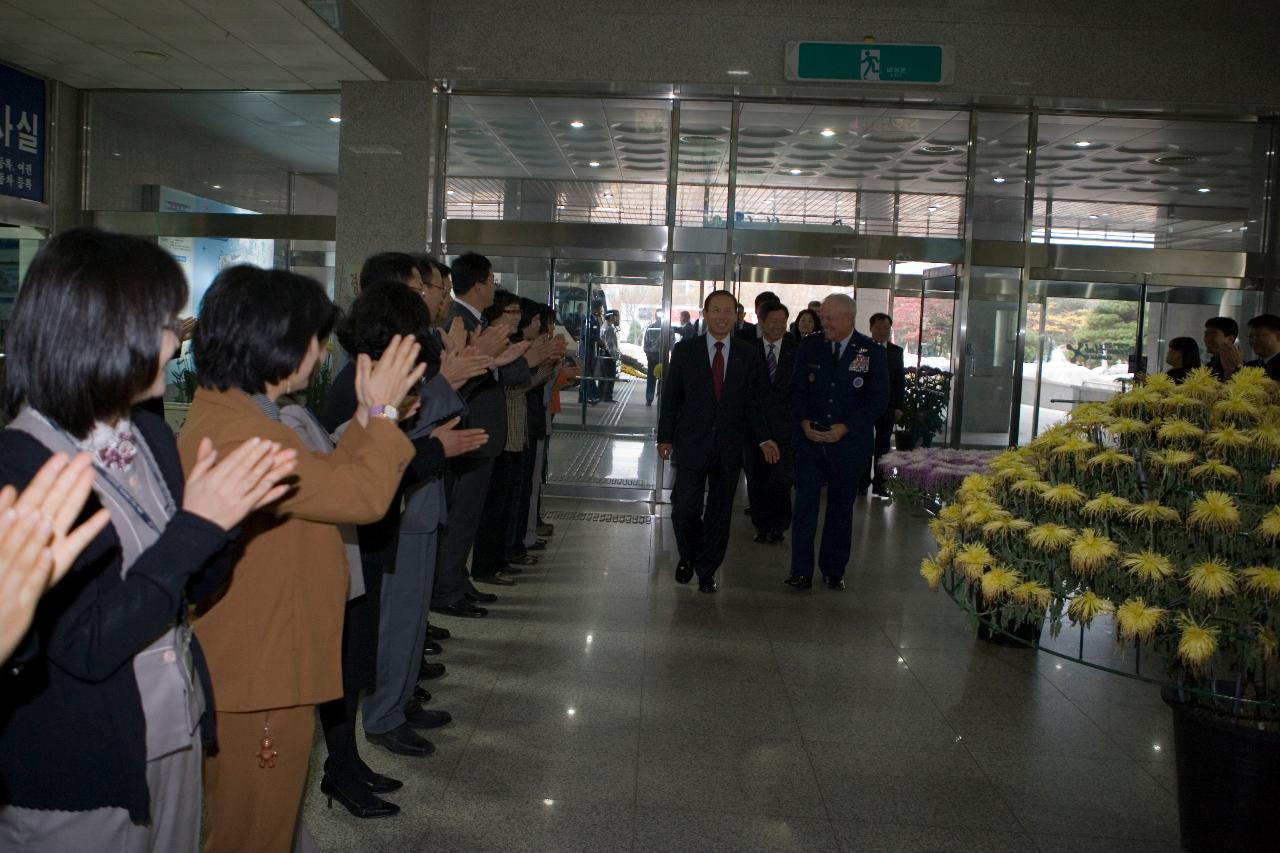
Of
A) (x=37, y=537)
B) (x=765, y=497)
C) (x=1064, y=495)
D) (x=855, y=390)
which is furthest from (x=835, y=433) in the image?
(x=37, y=537)

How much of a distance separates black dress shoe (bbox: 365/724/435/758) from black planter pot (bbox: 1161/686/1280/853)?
2.34 metres

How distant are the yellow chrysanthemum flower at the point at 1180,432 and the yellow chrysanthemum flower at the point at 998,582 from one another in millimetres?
586

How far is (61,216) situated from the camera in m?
9.19

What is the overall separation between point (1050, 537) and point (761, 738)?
173 cm

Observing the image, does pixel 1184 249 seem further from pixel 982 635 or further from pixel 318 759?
pixel 318 759

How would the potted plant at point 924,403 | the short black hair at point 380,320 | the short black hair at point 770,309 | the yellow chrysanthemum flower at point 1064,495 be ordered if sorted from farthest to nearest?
1. the potted plant at point 924,403
2. the short black hair at point 770,309
3. the short black hair at point 380,320
4. the yellow chrysanthemum flower at point 1064,495

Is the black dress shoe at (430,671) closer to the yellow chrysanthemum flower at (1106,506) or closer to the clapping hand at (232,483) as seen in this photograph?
the yellow chrysanthemum flower at (1106,506)

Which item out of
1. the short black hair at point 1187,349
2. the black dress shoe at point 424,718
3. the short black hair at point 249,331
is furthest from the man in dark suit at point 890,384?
the short black hair at point 249,331

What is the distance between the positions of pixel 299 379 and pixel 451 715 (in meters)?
2.18

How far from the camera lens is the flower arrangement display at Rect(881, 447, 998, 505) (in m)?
3.87

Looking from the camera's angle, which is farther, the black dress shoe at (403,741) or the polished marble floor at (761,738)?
the black dress shoe at (403,741)

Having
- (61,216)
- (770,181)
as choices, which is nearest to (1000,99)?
(770,181)

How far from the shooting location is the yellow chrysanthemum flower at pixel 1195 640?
231 centimetres

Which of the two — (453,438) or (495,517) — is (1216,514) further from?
(495,517)
